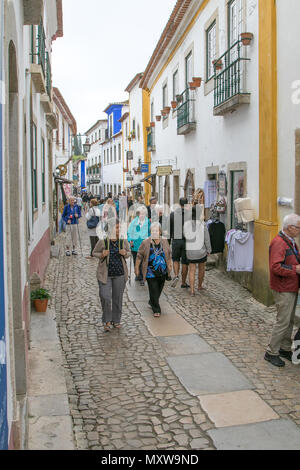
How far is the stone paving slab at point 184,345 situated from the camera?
20.7 ft

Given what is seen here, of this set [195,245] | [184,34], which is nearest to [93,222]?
[195,245]

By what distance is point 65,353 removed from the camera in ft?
20.6

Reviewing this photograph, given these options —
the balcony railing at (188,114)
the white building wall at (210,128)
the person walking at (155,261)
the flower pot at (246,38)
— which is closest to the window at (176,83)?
the white building wall at (210,128)

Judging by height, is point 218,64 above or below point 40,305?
above

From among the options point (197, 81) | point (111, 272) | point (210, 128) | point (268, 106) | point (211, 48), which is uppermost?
point (211, 48)

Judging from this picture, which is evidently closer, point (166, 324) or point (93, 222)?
point (166, 324)

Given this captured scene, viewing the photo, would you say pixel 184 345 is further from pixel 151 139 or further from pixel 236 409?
pixel 151 139

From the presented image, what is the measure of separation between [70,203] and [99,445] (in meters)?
11.1

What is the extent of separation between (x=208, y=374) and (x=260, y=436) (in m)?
1.43

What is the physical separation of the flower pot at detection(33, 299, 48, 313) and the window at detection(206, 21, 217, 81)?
24.2 feet

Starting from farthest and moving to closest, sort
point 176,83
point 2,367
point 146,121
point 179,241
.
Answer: point 146,121
point 176,83
point 179,241
point 2,367

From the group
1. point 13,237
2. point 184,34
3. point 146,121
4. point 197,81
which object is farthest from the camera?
point 146,121

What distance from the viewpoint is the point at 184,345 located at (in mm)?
6559

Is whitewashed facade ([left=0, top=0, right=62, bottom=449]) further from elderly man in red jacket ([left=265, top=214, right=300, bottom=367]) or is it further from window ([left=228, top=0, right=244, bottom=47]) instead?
window ([left=228, top=0, right=244, bottom=47])
